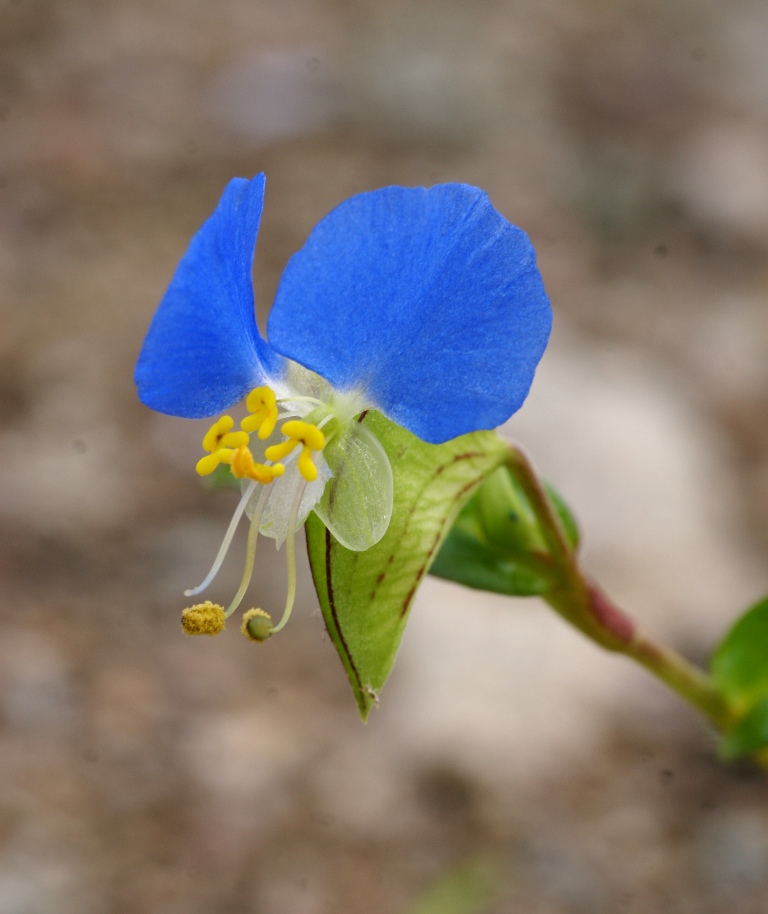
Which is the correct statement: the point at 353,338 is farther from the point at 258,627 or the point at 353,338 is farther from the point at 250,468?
the point at 258,627

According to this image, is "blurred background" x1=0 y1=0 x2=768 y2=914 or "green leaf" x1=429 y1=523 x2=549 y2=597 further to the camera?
"blurred background" x1=0 y1=0 x2=768 y2=914

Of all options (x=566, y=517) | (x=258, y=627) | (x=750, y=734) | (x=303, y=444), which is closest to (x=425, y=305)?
(x=303, y=444)

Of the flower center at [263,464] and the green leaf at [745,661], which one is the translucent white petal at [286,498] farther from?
the green leaf at [745,661]

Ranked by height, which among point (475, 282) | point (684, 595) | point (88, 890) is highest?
point (475, 282)

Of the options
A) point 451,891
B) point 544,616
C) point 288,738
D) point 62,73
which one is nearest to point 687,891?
point 451,891

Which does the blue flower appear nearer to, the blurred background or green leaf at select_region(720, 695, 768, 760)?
green leaf at select_region(720, 695, 768, 760)

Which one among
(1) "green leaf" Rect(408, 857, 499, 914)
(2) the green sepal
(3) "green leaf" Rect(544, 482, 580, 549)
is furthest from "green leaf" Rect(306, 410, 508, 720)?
(1) "green leaf" Rect(408, 857, 499, 914)

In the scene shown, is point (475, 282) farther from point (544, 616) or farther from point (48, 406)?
point (48, 406)
